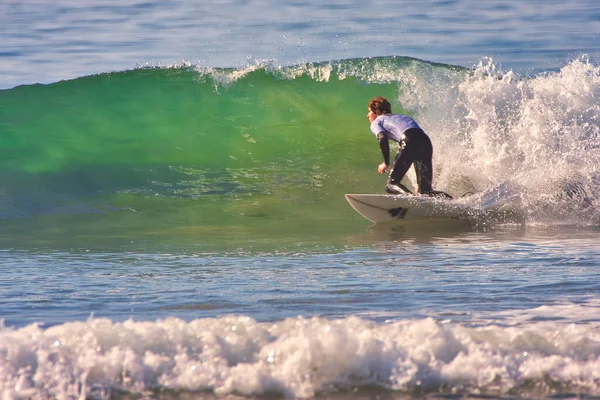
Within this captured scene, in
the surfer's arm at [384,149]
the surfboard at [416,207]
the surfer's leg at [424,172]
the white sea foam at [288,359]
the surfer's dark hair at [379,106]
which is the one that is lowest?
the white sea foam at [288,359]

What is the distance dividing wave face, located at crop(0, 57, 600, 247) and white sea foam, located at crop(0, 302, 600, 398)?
5401mm

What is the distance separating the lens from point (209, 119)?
16.1 metres

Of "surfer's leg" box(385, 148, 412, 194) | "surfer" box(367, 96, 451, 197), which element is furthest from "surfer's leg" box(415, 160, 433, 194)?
"surfer's leg" box(385, 148, 412, 194)

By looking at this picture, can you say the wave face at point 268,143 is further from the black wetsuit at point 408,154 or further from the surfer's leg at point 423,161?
the surfer's leg at point 423,161

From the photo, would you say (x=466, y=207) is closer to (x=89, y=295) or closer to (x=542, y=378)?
Result: (x=89, y=295)

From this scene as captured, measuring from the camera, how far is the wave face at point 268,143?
1046 cm

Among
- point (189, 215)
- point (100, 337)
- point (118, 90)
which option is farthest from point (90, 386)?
point (118, 90)

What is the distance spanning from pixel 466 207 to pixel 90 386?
6478 millimetres

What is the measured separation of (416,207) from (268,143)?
5.77m

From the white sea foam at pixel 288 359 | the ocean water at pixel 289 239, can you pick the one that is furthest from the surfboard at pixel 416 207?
the white sea foam at pixel 288 359

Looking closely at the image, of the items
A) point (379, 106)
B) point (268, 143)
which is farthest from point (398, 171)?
point (268, 143)

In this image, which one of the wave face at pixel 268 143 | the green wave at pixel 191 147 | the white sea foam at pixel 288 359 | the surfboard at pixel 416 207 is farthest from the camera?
the green wave at pixel 191 147

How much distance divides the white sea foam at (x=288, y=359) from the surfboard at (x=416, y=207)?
5.54m

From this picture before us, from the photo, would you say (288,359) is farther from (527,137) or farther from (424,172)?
(527,137)
